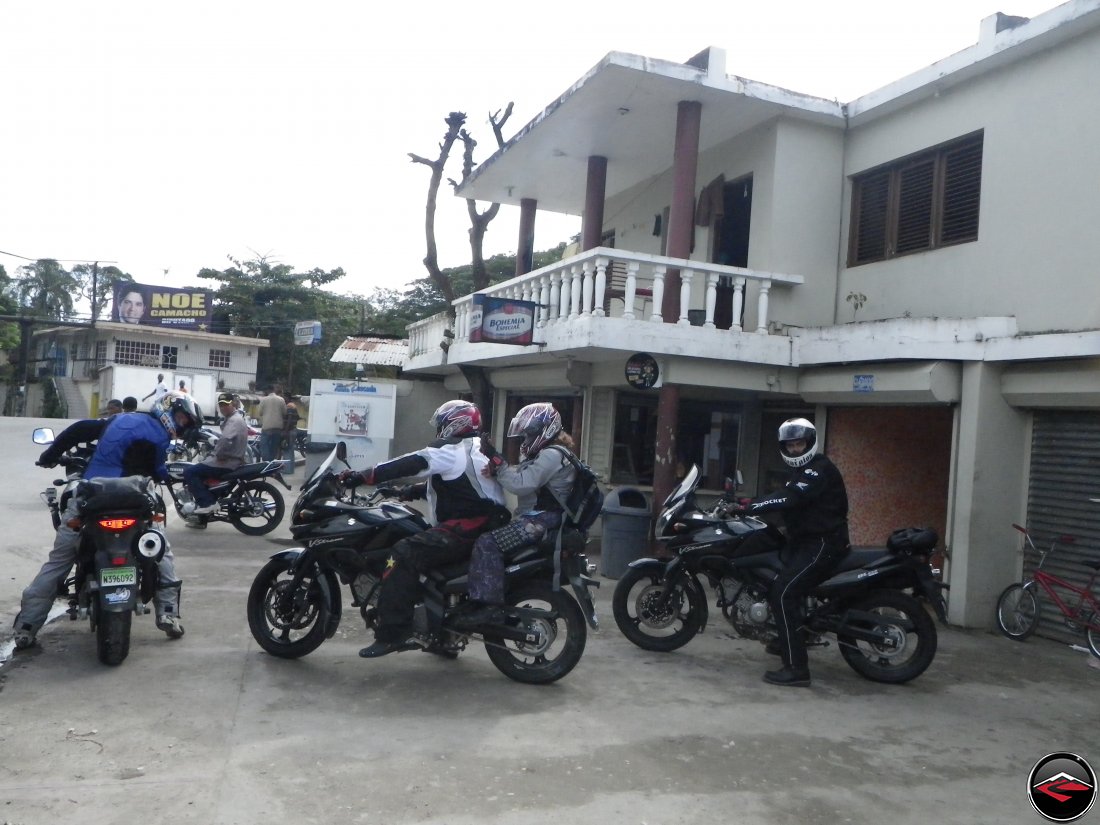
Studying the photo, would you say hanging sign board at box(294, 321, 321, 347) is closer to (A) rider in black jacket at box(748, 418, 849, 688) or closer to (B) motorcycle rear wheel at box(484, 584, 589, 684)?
(A) rider in black jacket at box(748, 418, 849, 688)

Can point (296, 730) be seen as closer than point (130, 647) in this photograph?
Yes

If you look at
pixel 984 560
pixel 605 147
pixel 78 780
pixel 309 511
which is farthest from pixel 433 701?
pixel 605 147

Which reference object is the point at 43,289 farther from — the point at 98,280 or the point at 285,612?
the point at 285,612

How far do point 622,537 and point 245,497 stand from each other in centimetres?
416

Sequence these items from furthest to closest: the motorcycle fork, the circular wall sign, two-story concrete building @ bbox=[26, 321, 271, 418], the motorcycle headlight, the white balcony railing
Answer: two-story concrete building @ bbox=[26, 321, 271, 418]
the circular wall sign
the white balcony railing
the motorcycle fork
the motorcycle headlight

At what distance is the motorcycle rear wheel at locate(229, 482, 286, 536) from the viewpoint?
10188 millimetres

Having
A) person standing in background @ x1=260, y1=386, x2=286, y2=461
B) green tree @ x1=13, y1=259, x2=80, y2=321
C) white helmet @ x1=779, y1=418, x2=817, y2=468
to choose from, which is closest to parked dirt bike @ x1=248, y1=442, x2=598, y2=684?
white helmet @ x1=779, y1=418, x2=817, y2=468

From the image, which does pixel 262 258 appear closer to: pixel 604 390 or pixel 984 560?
pixel 604 390

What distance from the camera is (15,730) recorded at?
4.25 metres

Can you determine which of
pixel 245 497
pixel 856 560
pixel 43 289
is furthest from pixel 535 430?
pixel 43 289

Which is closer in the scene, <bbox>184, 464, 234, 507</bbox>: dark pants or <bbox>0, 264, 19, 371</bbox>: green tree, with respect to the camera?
<bbox>184, 464, 234, 507</bbox>: dark pants

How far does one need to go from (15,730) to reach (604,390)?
909cm

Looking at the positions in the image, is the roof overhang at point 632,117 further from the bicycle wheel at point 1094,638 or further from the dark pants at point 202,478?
the bicycle wheel at point 1094,638

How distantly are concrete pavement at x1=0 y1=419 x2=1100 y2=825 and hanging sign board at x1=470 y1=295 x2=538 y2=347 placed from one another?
5015 millimetres
